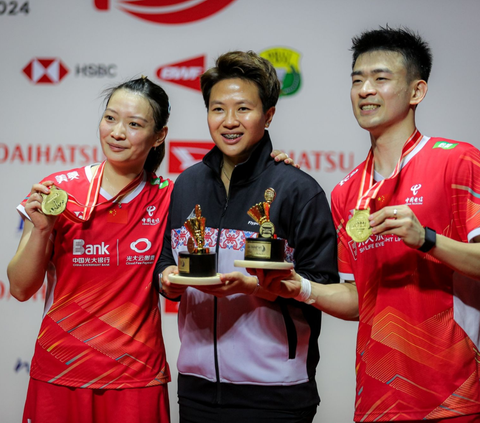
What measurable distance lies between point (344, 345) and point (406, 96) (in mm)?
1911

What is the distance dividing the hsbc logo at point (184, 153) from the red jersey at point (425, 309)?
1.74 m

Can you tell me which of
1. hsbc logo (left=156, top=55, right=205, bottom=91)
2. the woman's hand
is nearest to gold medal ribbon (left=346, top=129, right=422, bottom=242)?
the woman's hand

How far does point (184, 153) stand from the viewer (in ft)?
11.4

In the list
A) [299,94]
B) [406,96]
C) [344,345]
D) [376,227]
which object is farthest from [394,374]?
[299,94]

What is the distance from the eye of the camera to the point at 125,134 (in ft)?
7.30

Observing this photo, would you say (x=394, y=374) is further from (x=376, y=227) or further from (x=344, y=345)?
(x=344, y=345)

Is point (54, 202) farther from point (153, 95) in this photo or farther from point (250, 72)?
point (250, 72)

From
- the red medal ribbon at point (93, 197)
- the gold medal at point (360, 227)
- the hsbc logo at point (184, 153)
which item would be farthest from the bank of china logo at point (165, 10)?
the gold medal at point (360, 227)

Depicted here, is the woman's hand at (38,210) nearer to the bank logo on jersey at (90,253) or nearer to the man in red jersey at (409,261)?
the bank logo on jersey at (90,253)

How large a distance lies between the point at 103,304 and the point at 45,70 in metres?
1.96

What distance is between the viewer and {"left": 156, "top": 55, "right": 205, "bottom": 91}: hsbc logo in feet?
11.3

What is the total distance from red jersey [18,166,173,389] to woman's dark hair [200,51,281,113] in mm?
603

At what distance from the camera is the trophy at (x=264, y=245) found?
171cm

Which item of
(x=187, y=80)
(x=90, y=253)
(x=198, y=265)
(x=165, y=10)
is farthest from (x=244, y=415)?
(x=165, y=10)
